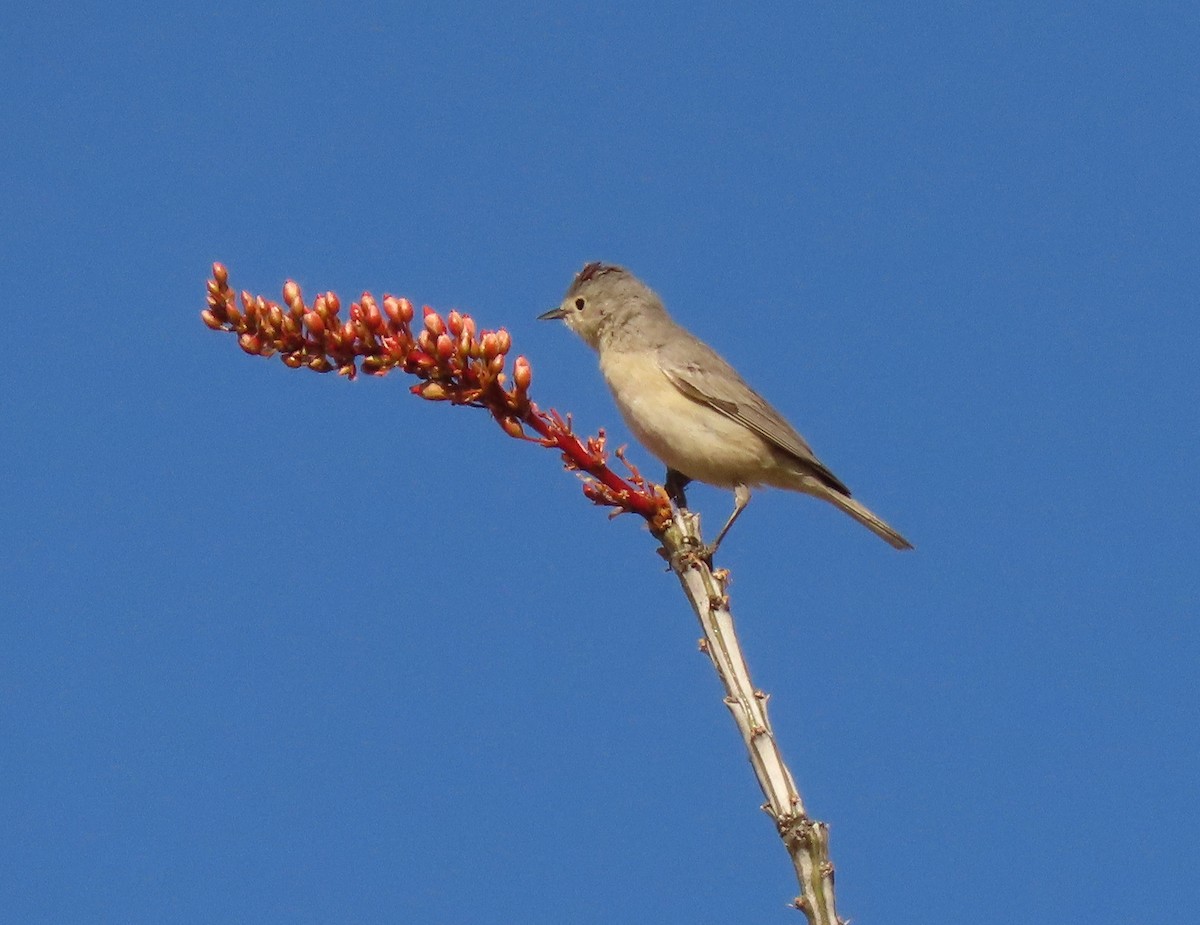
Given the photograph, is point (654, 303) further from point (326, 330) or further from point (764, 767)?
point (764, 767)

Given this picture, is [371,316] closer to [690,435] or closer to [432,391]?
[432,391]

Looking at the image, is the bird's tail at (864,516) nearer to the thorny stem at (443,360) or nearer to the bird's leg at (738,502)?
the bird's leg at (738,502)

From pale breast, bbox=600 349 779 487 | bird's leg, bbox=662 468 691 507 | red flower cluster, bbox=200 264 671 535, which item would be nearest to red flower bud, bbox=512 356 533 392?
red flower cluster, bbox=200 264 671 535

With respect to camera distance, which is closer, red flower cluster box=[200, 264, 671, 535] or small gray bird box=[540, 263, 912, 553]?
red flower cluster box=[200, 264, 671, 535]

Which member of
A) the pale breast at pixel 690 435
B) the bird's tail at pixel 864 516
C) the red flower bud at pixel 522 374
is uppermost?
the pale breast at pixel 690 435

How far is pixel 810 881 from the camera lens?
14.1ft

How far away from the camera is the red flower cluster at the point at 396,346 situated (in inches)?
216

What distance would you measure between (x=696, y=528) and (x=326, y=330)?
1759 millimetres

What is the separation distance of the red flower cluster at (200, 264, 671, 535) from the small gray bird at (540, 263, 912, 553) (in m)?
2.88

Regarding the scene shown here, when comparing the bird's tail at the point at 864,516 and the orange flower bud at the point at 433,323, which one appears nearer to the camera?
the orange flower bud at the point at 433,323

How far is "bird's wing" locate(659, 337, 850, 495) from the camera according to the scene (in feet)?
30.1

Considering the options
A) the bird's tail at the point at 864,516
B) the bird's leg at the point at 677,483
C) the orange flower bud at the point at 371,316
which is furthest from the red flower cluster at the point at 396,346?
the bird's tail at the point at 864,516

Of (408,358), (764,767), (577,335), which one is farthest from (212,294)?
(577,335)

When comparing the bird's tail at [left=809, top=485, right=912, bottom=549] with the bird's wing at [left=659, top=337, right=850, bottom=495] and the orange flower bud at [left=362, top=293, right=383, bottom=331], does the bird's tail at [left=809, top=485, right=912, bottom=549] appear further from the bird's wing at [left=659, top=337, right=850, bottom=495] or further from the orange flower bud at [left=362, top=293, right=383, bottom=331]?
the orange flower bud at [left=362, top=293, right=383, bottom=331]
